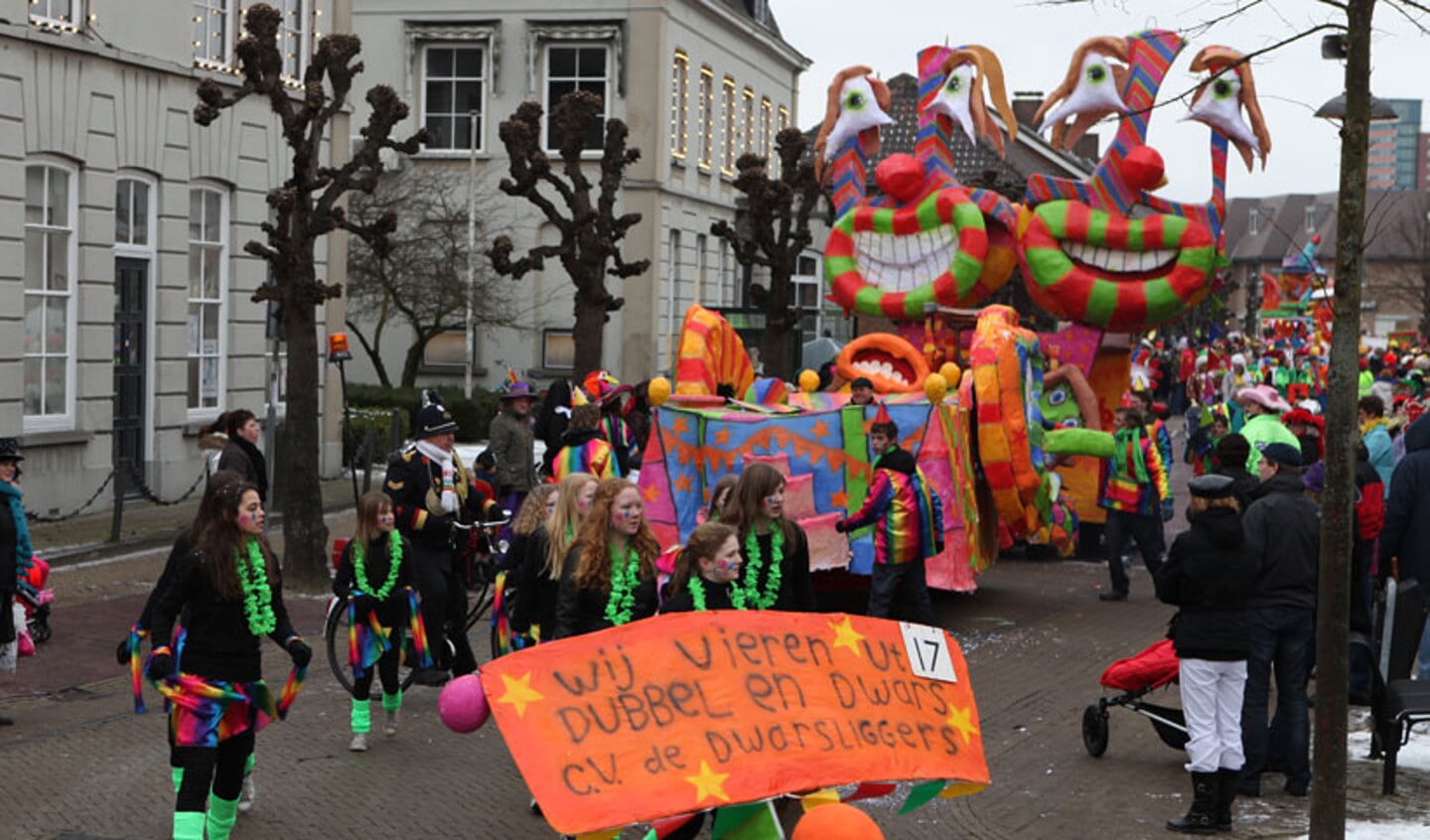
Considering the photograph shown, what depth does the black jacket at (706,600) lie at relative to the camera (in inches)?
319

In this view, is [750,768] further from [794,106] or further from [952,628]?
[794,106]

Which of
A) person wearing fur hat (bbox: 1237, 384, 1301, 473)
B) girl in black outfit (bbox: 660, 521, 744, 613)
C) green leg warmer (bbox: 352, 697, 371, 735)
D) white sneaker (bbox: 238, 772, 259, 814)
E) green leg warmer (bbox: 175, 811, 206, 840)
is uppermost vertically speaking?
person wearing fur hat (bbox: 1237, 384, 1301, 473)

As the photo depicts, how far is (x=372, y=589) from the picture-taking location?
10680 millimetres

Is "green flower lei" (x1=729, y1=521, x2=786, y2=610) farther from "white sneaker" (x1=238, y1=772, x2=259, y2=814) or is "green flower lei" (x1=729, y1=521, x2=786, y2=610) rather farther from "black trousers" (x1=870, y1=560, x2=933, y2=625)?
"black trousers" (x1=870, y1=560, x2=933, y2=625)

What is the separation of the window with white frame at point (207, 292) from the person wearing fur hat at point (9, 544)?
41.4ft

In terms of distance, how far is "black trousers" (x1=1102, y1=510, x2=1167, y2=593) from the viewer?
17.2 meters

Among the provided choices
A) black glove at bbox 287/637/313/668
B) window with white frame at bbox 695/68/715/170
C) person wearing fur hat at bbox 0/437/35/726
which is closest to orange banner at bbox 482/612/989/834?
black glove at bbox 287/637/313/668

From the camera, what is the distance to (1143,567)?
782 inches

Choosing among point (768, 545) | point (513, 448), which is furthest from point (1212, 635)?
point (513, 448)

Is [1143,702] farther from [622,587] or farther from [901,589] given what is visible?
[622,587]

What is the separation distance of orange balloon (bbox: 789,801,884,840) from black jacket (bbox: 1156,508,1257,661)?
9.00 feet

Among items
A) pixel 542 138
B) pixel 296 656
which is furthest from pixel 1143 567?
pixel 542 138

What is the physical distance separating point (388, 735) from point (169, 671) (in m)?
3.07

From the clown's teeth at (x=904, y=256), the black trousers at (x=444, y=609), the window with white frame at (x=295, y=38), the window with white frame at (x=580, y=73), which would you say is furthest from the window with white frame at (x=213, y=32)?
the window with white frame at (x=580, y=73)
